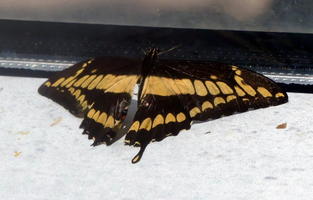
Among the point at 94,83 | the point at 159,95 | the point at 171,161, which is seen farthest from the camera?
the point at 94,83

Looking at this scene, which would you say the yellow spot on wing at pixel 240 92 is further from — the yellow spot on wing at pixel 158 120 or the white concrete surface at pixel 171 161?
the yellow spot on wing at pixel 158 120

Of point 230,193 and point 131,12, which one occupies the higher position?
point 131,12

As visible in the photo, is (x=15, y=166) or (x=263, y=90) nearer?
(x=15, y=166)

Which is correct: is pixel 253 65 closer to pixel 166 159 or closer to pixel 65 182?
pixel 166 159

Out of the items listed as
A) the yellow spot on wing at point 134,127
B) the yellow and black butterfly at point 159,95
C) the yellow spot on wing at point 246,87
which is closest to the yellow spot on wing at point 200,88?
the yellow and black butterfly at point 159,95

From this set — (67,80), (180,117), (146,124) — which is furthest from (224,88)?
(67,80)

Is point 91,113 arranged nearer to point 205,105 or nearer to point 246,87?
point 205,105

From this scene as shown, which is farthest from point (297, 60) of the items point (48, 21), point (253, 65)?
point (48, 21)
